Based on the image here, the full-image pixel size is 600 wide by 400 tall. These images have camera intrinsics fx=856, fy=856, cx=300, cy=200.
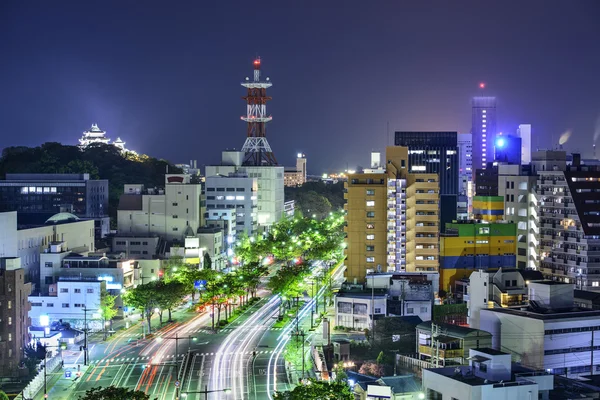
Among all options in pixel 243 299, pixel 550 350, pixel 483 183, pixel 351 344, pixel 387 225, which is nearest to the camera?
pixel 550 350

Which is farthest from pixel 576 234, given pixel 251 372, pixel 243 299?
pixel 251 372

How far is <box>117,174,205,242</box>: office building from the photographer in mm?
61594

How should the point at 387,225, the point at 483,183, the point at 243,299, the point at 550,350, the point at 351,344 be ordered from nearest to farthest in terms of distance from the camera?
the point at 550,350 < the point at 351,344 < the point at 243,299 < the point at 387,225 < the point at 483,183

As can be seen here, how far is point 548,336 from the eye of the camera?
32.8m

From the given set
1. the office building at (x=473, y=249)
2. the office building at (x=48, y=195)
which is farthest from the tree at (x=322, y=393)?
the office building at (x=48, y=195)

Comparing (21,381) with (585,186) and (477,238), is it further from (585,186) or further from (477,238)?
(585,186)

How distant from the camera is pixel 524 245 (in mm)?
57031

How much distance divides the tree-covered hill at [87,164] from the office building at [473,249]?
37718mm

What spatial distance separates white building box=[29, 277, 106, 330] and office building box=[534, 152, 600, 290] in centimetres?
2746

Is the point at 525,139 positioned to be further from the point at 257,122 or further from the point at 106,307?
the point at 106,307

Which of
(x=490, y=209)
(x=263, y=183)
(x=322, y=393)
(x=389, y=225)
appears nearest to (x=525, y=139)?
(x=263, y=183)

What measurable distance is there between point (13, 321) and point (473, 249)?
28927mm

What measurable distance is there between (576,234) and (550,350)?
828 inches

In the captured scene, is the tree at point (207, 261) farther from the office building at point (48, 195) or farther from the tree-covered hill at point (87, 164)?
the tree-covered hill at point (87, 164)
